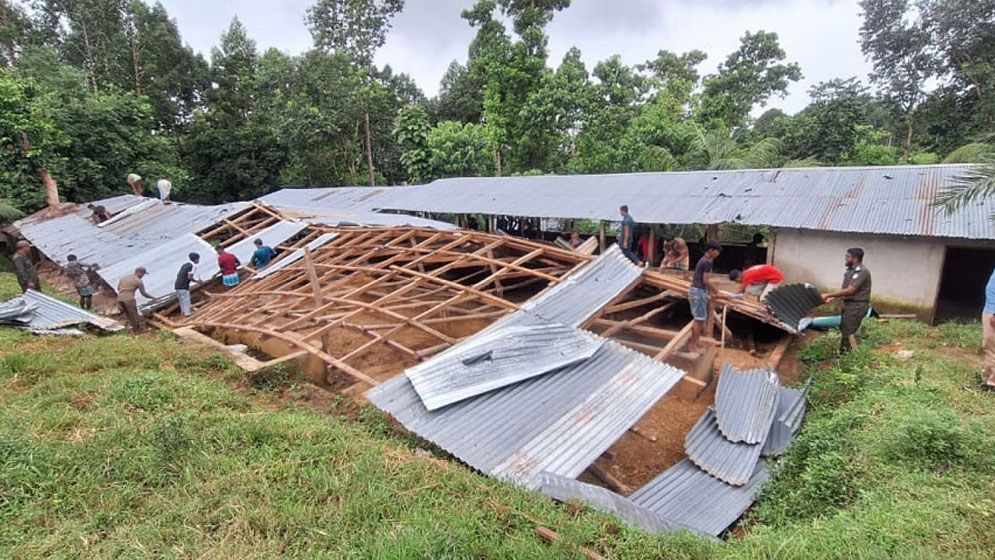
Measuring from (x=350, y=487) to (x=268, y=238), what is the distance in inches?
359

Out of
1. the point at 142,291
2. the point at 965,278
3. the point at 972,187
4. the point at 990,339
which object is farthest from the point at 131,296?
the point at 965,278

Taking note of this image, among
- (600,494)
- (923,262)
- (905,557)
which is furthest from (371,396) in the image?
(923,262)

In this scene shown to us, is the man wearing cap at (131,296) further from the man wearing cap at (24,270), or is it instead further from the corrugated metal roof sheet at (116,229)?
the corrugated metal roof sheet at (116,229)

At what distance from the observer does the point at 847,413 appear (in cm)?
476

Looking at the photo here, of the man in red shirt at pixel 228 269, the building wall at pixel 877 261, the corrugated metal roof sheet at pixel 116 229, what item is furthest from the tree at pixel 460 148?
the building wall at pixel 877 261

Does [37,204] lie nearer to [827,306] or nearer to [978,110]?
Result: [827,306]

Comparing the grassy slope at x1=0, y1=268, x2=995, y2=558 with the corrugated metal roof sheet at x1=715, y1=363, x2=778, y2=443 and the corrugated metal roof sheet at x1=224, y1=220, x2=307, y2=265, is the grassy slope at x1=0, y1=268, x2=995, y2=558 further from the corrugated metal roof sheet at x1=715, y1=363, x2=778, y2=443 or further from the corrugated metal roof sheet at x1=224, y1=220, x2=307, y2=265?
the corrugated metal roof sheet at x1=224, y1=220, x2=307, y2=265

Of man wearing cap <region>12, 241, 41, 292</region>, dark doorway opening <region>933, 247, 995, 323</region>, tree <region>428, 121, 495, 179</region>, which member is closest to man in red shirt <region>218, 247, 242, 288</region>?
man wearing cap <region>12, 241, 41, 292</region>

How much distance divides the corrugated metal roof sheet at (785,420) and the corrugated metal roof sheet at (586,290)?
236 centimetres

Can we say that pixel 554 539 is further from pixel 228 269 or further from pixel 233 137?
pixel 233 137

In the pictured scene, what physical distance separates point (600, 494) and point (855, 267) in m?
5.34

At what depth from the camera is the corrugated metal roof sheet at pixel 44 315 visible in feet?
23.3

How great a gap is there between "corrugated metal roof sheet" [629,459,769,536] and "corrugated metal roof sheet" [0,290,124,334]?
852 centimetres

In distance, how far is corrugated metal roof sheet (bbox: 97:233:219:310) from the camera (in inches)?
378
